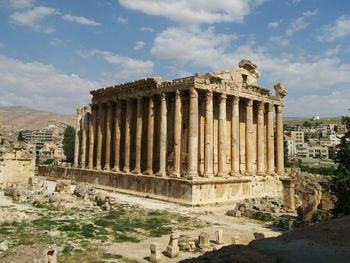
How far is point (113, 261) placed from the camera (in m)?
11.9

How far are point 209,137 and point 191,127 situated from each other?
1.84 metres

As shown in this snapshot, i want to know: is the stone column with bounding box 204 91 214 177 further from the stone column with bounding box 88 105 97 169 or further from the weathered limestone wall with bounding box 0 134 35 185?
the stone column with bounding box 88 105 97 169

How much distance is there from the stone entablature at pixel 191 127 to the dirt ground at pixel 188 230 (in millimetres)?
3080

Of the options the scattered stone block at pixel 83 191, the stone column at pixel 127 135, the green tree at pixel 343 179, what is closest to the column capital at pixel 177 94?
the stone column at pixel 127 135

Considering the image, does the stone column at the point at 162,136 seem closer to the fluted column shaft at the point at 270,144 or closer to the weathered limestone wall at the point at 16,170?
the fluted column shaft at the point at 270,144

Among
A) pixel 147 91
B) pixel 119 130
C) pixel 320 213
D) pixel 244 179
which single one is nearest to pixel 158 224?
pixel 320 213

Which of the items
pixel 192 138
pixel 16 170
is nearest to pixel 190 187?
pixel 192 138

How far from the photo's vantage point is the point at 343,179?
1700 cm

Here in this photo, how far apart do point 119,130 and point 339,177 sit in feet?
75.1

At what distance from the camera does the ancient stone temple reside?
27.4 meters

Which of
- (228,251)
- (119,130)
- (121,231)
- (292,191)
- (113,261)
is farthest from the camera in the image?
(119,130)

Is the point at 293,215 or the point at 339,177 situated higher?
the point at 339,177

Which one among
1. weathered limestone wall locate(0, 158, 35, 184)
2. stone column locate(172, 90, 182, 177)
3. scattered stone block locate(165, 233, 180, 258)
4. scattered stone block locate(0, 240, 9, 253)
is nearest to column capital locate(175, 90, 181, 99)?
stone column locate(172, 90, 182, 177)

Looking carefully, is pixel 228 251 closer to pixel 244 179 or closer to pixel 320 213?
pixel 320 213
